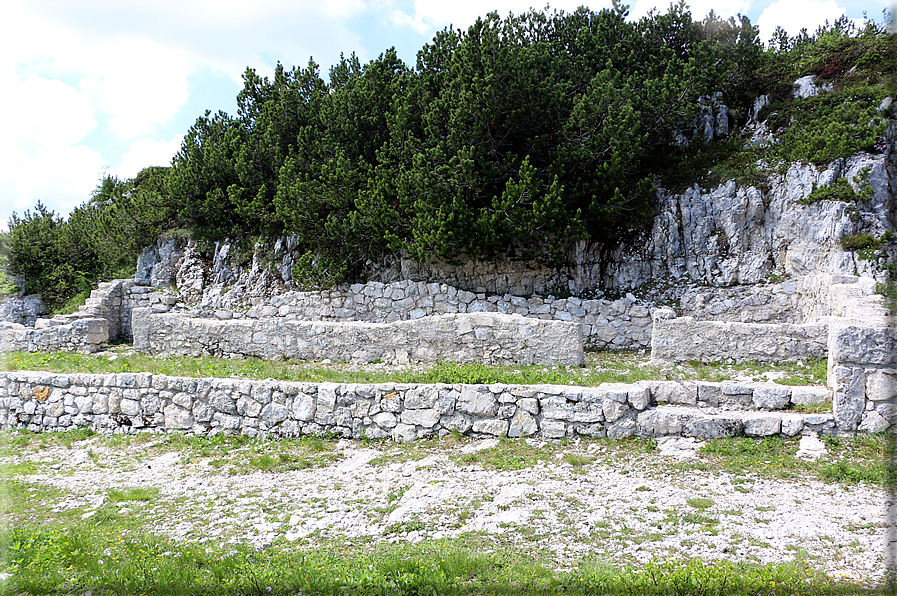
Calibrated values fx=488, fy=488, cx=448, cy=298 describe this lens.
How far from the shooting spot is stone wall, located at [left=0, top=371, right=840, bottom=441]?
25.1 feet

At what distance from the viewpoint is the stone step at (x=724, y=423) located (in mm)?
7121

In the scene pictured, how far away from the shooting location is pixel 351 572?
439 centimetres

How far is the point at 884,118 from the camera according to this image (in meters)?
17.6

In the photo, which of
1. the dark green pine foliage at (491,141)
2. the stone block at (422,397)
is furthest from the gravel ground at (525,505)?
the dark green pine foliage at (491,141)

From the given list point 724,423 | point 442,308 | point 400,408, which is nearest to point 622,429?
point 724,423

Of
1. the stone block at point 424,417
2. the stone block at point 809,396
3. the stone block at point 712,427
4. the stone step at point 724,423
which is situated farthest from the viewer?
the stone block at point 424,417

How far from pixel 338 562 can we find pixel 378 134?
20.6m

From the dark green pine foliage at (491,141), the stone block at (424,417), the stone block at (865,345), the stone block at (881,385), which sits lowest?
the stone block at (424,417)

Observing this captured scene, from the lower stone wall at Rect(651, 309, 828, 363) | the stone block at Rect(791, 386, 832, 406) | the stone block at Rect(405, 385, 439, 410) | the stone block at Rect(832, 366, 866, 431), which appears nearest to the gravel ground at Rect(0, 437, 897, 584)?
the stone block at Rect(405, 385, 439, 410)

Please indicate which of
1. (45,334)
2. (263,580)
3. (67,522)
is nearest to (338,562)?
(263,580)

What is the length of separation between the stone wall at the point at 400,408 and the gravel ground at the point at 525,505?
44cm

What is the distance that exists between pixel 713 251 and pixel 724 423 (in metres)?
13.6

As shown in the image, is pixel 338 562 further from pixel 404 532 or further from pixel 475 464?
pixel 475 464

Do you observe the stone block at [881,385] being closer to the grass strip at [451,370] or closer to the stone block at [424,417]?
the grass strip at [451,370]
